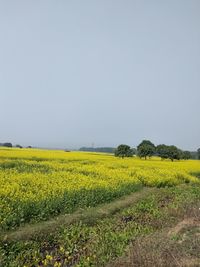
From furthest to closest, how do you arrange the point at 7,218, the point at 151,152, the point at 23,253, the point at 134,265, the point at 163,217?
the point at 151,152, the point at 163,217, the point at 7,218, the point at 23,253, the point at 134,265

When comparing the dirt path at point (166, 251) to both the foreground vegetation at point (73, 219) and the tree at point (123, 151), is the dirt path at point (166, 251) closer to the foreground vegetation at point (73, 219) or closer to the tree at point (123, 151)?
the foreground vegetation at point (73, 219)

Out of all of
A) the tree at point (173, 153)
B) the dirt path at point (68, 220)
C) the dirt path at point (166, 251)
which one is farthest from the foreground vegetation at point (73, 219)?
the tree at point (173, 153)

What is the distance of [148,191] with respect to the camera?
17.0 meters

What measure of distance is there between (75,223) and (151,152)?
43828 millimetres

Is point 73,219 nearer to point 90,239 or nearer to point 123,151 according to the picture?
point 90,239

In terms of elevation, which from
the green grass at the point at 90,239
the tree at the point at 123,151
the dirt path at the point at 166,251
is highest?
the tree at the point at 123,151

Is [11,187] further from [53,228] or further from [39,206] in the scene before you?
[53,228]

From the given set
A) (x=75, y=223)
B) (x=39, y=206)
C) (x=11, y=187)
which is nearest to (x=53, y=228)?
(x=75, y=223)

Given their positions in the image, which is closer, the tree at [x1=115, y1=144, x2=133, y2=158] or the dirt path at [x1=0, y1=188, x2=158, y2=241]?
the dirt path at [x1=0, y1=188, x2=158, y2=241]

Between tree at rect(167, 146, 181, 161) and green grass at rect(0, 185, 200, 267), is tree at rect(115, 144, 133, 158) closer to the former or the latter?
tree at rect(167, 146, 181, 161)

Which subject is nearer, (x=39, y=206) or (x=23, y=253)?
(x=23, y=253)

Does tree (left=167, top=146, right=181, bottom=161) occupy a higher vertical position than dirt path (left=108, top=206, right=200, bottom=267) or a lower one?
higher

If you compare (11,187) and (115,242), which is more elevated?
(11,187)

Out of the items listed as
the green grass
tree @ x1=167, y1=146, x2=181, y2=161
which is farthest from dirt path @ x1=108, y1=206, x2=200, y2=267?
tree @ x1=167, y1=146, x2=181, y2=161
